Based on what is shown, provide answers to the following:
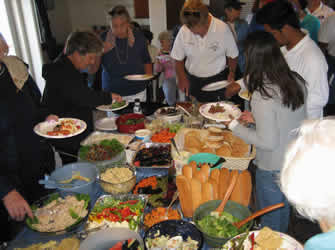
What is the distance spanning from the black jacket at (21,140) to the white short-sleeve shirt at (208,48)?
1.84 m

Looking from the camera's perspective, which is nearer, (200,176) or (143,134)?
(200,176)

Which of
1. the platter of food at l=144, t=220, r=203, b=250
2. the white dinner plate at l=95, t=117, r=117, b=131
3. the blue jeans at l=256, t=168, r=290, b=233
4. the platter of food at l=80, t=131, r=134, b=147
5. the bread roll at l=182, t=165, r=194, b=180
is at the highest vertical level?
the bread roll at l=182, t=165, r=194, b=180

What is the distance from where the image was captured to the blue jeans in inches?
67.2

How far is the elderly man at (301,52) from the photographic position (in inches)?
75.0

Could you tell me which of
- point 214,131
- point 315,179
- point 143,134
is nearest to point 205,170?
point 214,131

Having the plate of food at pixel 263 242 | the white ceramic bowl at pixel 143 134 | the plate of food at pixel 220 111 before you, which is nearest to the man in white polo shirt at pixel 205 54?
the plate of food at pixel 220 111

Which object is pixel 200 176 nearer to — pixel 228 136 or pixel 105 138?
pixel 228 136

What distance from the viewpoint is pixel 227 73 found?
335cm

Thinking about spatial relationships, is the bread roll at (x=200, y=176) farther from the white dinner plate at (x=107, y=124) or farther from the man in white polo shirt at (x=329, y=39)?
the man in white polo shirt at (x=329, y=39)

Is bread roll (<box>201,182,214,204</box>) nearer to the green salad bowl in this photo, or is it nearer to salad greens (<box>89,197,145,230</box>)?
the green salad bowl

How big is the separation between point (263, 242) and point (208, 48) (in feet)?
8.13

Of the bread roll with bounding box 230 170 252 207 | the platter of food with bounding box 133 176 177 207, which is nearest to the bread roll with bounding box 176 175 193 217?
the platter of food with bounding box 133 176 177 207

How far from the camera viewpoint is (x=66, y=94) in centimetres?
215

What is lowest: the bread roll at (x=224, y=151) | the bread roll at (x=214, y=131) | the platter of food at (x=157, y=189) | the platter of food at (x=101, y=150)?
the platter of food at (x=157, y=189)
